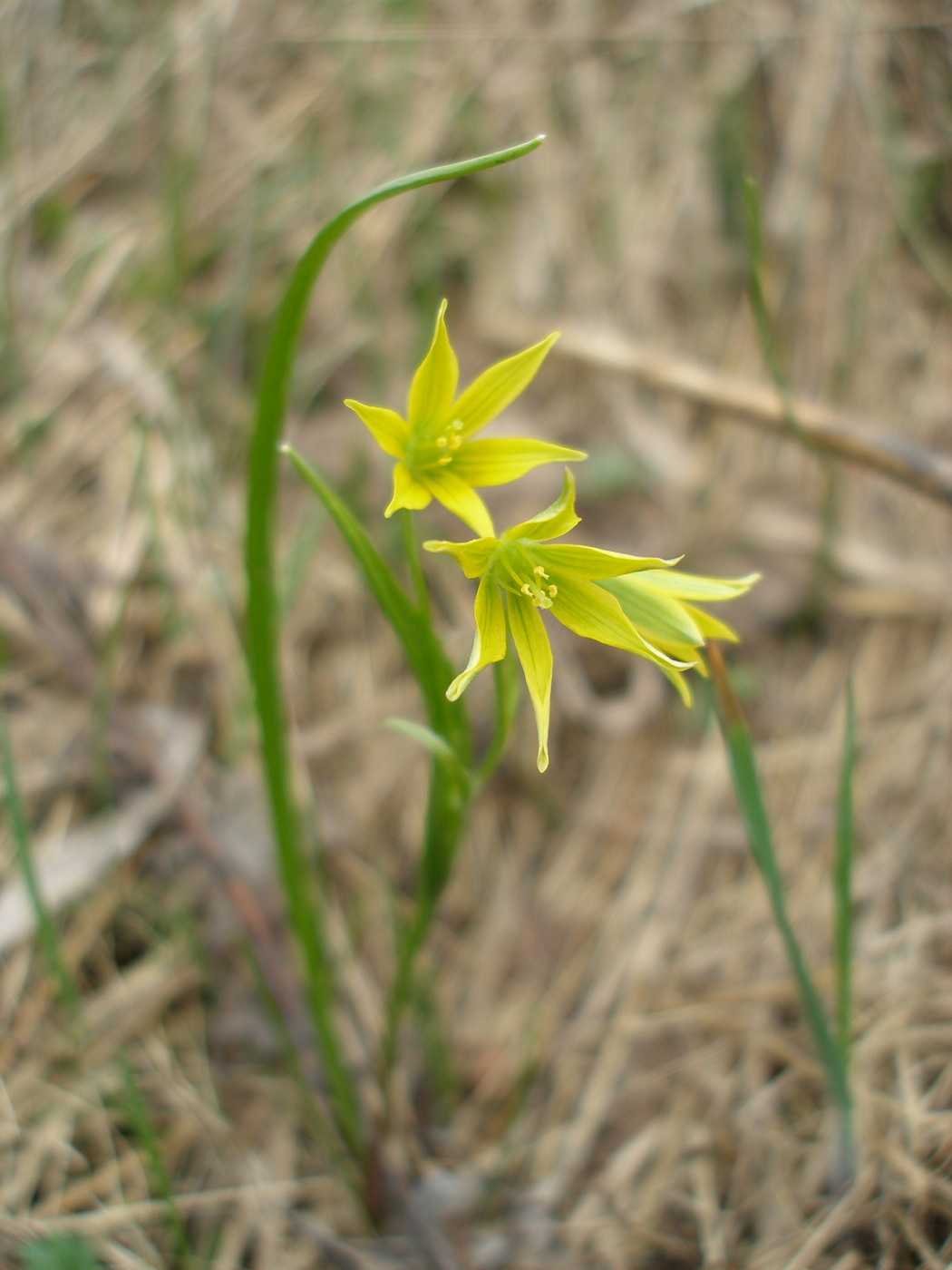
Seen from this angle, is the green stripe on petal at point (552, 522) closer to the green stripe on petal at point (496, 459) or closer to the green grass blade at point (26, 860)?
the green stripe on petal at point (496, 459)

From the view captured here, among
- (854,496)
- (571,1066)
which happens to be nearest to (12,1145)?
(571,1066)

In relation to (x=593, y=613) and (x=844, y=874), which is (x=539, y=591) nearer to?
(x=593, y=613)

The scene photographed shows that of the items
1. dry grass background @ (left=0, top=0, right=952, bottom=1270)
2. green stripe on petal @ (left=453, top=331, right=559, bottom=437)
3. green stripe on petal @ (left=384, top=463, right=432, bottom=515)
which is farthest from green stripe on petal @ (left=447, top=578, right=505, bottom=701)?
dry grass background @ (left=0, top=0, right=952, bottom=1270)

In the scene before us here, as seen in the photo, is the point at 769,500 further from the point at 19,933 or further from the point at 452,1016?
the point at 19,933

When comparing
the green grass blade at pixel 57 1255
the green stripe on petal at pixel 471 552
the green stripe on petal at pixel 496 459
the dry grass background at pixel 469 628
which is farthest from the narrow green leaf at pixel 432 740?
the green grass blade at pixel 57 1255

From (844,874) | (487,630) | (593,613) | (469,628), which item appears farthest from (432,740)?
(469,628)
